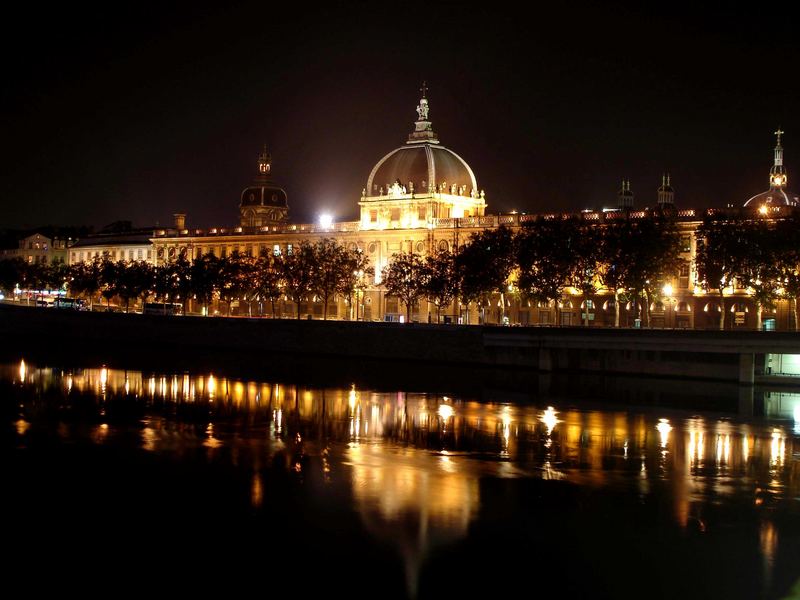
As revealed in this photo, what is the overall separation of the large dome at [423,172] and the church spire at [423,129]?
1015 mm

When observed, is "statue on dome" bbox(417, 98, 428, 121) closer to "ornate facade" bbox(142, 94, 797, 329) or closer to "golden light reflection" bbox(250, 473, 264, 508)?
"ornate facade" bbox(142, 94, 797, 329)

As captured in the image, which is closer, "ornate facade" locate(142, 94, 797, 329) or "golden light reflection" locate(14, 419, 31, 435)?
"golden light reflection" locate(14, 419, 31, 435)

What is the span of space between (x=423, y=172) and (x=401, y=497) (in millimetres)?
112689

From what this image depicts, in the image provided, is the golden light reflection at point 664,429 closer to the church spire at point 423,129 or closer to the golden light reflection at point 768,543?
the golden light reflection at point 768,543

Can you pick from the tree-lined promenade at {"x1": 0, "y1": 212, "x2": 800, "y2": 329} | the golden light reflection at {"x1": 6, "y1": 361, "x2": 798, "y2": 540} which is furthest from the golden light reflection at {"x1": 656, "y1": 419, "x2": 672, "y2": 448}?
the tree-lined promenade at {"x1": 0, "y1": 212, "x2": 800, "y2": 329}

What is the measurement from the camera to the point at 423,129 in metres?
157

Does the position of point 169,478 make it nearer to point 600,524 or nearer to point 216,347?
point 600,524

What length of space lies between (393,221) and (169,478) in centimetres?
10908

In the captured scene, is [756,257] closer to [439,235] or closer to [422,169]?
[439,235]

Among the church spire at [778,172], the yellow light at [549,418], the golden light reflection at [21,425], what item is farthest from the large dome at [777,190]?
the golden light reflection at [21,425]

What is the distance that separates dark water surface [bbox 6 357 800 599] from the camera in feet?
109

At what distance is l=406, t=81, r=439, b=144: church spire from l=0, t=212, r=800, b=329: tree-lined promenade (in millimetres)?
18435

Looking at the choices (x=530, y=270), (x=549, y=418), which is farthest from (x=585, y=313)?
(x=549, y=418)

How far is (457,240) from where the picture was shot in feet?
472
